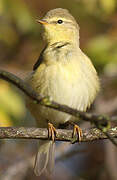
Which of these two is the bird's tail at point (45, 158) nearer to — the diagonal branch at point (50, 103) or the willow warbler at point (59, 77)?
the willow warbler at point (59, 77)

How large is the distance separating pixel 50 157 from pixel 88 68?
1.12 metres

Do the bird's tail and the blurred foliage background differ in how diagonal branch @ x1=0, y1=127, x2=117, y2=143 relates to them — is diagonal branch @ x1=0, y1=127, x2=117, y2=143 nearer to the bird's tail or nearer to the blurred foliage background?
the blurred foliage background

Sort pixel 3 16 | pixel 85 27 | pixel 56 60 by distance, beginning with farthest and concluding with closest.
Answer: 1. pixel 85 27
2. pixel 3 16
3. pixel 56 60

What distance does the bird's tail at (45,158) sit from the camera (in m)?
3.99

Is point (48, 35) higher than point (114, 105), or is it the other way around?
point (48, 35)

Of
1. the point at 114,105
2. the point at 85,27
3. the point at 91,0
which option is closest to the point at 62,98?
the point at 114,105

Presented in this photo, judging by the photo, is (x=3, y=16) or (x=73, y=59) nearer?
(x=73, y=59)

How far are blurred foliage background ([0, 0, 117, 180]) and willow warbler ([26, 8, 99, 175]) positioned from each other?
0.68ft

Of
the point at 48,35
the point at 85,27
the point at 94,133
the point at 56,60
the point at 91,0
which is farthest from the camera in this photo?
the point at 85,27

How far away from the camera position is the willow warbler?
3.56m

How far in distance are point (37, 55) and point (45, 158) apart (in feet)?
5.61

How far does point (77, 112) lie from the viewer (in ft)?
6.32

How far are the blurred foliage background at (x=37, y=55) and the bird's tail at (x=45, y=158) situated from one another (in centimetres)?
12

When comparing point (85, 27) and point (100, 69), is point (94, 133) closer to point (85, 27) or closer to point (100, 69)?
point (100, 69)
